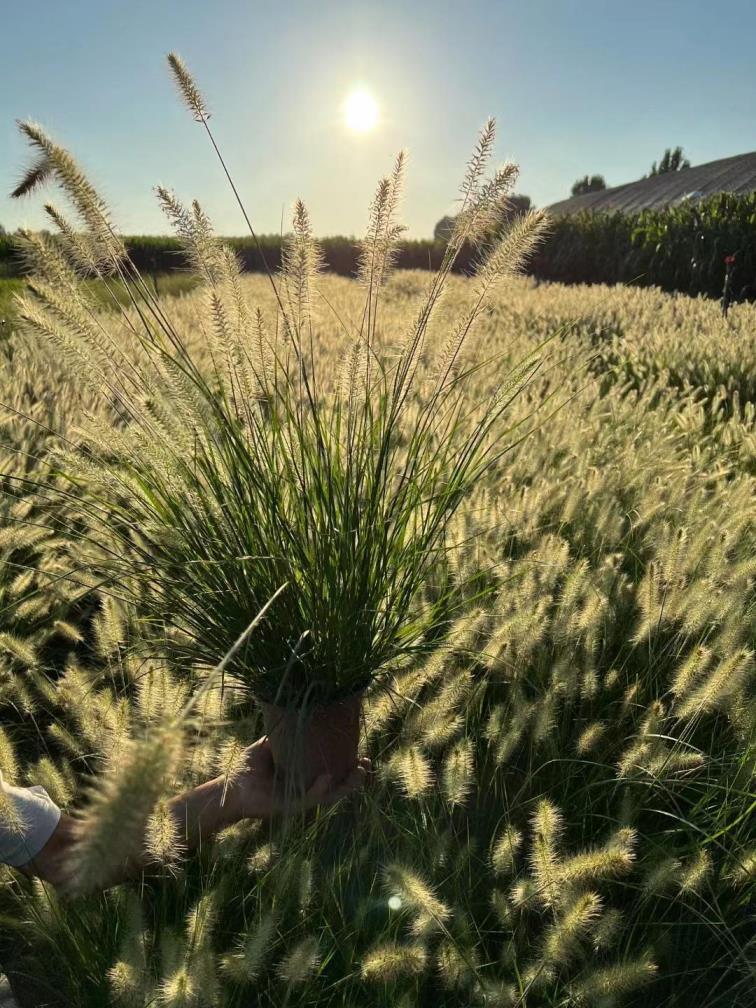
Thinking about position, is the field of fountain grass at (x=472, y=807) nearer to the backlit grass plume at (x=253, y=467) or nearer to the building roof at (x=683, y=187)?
the backlit grass plume at (x=253, y=467)

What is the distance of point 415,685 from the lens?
1.57 meters

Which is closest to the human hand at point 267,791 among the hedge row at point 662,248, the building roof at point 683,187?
the hedge row at point 662,248

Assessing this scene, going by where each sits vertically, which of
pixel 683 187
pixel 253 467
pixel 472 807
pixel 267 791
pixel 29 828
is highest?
pixel 683 187

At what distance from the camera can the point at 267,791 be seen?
148 cm

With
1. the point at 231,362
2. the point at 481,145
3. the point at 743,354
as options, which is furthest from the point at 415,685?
the point at 743,354

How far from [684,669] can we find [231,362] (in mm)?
1024

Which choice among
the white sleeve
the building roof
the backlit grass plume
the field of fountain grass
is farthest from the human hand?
the building roof

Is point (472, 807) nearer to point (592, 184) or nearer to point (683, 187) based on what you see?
point (683, 187)

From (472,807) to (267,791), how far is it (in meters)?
0.44

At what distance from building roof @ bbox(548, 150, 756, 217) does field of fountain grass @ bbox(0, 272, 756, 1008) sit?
2309 cm

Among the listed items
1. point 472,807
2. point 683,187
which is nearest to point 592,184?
point 683,187

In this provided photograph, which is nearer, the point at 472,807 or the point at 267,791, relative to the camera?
the point at 267,791

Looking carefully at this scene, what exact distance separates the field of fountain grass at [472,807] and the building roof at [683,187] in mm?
23092

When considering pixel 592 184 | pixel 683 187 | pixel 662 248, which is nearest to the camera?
pixel 662 248
